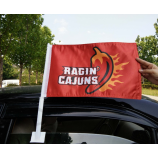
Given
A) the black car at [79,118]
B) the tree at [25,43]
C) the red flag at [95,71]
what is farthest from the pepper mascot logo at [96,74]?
the tree at [25,43]

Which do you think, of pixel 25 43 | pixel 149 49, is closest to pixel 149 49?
pixel 149 49

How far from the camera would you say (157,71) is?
1.65m

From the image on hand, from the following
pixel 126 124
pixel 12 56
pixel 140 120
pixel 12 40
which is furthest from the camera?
pixel 12 56

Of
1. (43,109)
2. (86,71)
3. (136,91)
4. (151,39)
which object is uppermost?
(151,39)

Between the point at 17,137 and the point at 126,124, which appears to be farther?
the point at 126,124

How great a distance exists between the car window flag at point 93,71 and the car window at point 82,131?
289mm

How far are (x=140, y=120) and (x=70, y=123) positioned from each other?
0.70 meters

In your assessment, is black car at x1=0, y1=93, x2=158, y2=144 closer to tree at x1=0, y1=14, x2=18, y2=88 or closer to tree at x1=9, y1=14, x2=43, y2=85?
tree at x1=0, y1=14, x2=18, y2=88

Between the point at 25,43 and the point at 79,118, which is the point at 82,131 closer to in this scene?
the point at 79,118

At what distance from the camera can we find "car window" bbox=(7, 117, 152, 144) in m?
1.40

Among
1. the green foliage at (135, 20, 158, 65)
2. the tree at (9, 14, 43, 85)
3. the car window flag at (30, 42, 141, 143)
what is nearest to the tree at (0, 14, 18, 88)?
the tree at (9, 14, 43, 85)

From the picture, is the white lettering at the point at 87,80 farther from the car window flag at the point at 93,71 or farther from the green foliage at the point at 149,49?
the green foliage at the point at 149,49

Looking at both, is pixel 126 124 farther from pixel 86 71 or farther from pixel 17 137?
pixel 17 137

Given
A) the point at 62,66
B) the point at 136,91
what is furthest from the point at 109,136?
the point at 62,66
